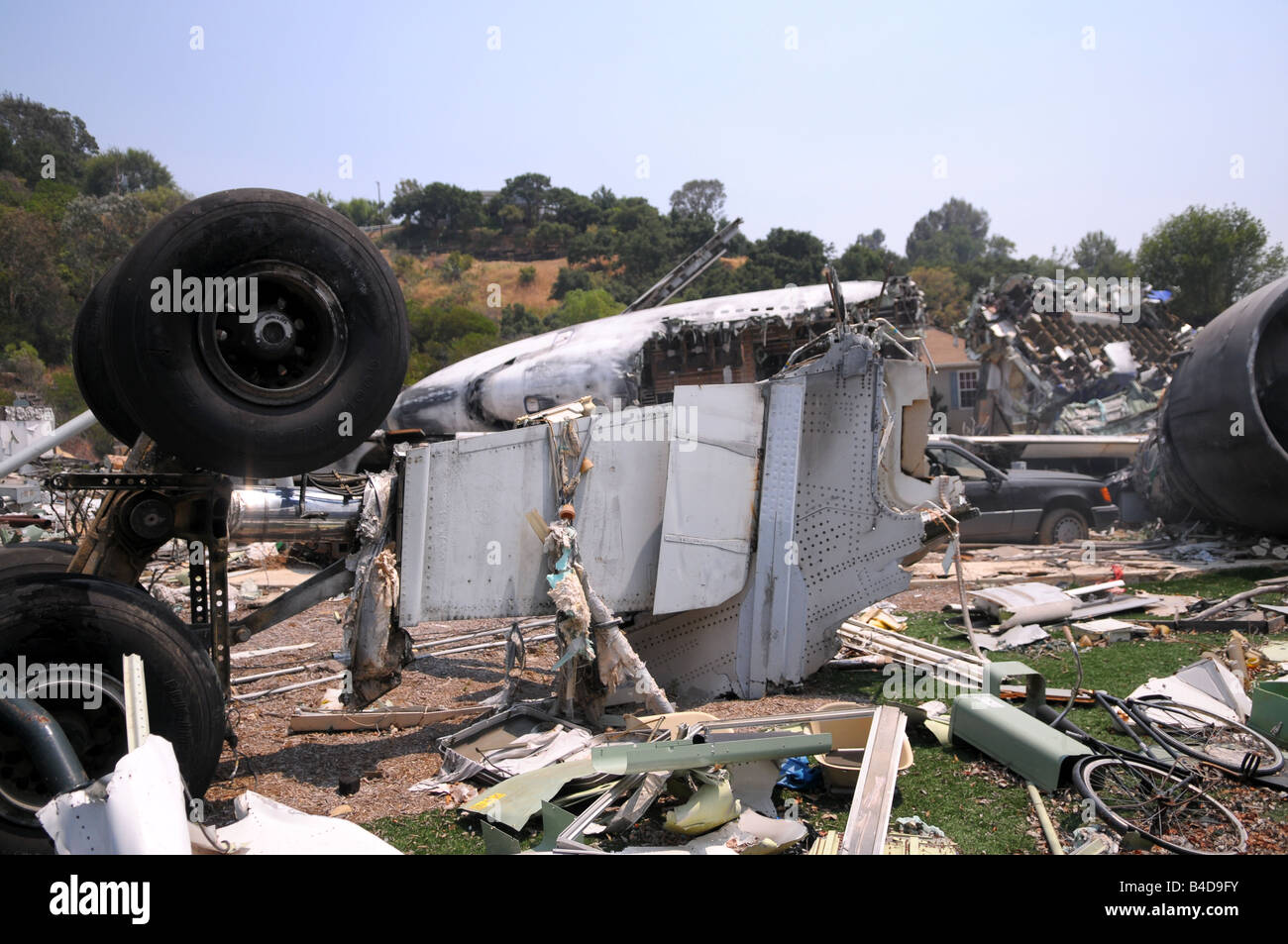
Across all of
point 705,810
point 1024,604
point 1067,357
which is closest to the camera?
point 705,810

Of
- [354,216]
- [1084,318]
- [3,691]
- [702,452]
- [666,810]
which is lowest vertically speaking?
[666,810]

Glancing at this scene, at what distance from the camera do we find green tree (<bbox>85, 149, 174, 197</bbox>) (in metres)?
64.0

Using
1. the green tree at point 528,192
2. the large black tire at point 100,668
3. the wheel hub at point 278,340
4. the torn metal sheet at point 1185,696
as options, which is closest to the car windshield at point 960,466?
the torn metal sheet at point 1185,696

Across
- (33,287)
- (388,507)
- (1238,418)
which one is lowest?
(388,507)

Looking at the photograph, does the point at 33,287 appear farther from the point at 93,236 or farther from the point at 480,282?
the point at 480,282

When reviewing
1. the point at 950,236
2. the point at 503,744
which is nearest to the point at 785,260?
the point at 503,744

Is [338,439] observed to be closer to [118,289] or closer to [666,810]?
[118,289]

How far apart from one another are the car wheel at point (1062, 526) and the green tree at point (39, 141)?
202 feet

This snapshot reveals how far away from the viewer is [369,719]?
615 centimetres

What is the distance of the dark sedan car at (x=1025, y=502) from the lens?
13867 millimetres

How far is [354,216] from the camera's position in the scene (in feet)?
266

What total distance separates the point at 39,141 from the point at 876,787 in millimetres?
77400

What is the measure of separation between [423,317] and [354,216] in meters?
49.1

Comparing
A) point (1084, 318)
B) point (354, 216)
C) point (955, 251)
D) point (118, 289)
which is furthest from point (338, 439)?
point (955, 251)
